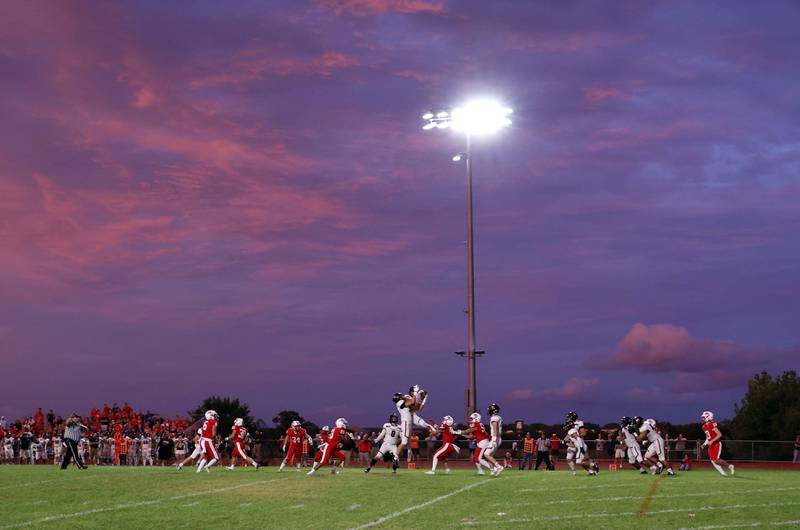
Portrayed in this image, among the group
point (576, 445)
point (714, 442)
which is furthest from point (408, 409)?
point (714, 442)

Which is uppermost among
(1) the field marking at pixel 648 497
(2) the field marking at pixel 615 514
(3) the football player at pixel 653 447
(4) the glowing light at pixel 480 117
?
(4) the glowing light at pixel 480 117

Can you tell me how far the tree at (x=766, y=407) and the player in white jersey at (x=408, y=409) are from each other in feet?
168

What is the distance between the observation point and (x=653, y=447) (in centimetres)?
2767

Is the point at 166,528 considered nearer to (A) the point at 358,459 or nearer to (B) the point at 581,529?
(B) the point at 581,529

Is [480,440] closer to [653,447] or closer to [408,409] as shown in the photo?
[408,409]

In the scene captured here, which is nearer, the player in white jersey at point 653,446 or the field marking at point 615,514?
the field marking at point 615,514

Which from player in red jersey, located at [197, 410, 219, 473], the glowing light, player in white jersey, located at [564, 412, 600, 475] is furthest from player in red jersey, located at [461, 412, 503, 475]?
the glowing light

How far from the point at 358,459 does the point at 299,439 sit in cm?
1462

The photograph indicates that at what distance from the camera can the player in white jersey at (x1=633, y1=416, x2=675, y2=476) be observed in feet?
90.2

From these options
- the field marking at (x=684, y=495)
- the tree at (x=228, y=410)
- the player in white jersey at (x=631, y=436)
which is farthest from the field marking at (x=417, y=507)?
the tree at (x=228, y=410)

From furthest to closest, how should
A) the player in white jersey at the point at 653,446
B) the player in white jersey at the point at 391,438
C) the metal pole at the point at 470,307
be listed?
the metal pole at the point at 470,307, the player in white jersey at the point at 653,446, the player in white jersey at the point at 391,438

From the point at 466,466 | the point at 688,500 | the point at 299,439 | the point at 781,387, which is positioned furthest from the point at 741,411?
the point at 688,500

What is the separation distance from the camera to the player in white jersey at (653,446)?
27.5 meters

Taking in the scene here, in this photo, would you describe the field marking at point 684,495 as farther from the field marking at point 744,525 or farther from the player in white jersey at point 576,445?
the player in white jersey at point 576,445
